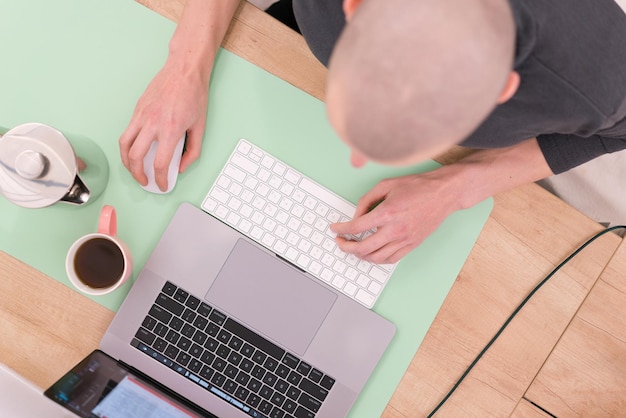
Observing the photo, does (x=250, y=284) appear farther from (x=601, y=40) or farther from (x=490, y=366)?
(x=601, y=40)

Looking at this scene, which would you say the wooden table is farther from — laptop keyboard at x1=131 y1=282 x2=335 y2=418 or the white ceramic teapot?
the white ceramic teapot

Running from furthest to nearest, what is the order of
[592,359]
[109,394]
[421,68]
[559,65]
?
[592,359] → [109,394] → [559,65] → [421,68]

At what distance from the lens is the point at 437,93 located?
37 cm

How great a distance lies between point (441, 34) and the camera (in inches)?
14.1

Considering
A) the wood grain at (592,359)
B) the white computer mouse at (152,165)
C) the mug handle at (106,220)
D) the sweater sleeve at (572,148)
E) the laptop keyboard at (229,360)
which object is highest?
the sweater sleeve at (572,148)

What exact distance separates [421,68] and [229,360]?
544 mm

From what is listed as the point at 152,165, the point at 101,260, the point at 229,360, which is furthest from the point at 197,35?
the point at 229,360

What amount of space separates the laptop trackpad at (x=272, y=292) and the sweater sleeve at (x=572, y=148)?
0.38m

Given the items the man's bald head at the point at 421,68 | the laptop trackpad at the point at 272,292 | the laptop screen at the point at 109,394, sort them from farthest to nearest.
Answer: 1. the laptop trackpad at the point at 272,292
2. the laptop screen at the point at 109,394
3. the man's bald head at the point at 421,68

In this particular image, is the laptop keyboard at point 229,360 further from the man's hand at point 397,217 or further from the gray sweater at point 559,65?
the gray sweater at point 559,65

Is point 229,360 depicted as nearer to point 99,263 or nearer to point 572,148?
point 99,263

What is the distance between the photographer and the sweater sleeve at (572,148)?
0.74 meters

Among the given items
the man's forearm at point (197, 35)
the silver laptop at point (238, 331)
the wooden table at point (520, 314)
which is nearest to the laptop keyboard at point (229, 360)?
the silver laptop at point (238, 331)

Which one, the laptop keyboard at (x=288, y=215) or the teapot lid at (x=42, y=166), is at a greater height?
the laptop keyboard at (x=288, y=215)
